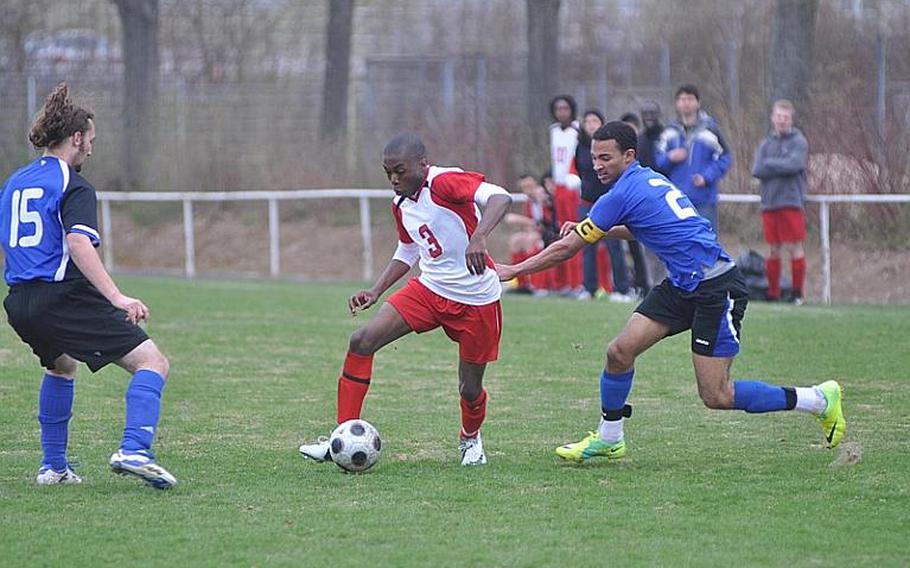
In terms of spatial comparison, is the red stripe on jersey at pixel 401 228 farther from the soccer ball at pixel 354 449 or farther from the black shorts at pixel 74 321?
the black shorts at pixel 74 321

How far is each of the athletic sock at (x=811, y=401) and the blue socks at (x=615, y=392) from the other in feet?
2.83

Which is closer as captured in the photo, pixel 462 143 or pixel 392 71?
pixel 462 143

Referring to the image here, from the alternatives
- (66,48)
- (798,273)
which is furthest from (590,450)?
(66,48)

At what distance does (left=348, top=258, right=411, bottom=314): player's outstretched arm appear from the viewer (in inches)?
301

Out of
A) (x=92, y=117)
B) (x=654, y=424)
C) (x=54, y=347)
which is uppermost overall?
(x=92, y=117)

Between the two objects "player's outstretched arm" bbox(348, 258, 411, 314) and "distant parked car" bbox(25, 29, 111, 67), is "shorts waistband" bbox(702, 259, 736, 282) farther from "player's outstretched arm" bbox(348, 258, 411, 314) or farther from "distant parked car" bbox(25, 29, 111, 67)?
"distant parked car" bbox(25, 29, 111, 67)

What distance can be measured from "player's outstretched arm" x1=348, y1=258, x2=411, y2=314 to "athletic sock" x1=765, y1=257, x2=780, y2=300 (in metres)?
8.10

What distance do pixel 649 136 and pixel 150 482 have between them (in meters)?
9.30

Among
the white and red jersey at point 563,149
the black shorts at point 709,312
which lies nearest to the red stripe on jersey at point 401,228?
the black shorts at point 709,312

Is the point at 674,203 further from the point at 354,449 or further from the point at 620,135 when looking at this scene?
the point at 354,449

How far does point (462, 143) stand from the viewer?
2306 cm

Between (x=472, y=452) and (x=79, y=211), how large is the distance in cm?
235

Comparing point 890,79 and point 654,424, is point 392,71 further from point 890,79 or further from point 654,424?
point 654,424

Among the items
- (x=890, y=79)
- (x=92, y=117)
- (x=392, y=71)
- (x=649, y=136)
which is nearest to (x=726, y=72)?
(x=890, y=79)
